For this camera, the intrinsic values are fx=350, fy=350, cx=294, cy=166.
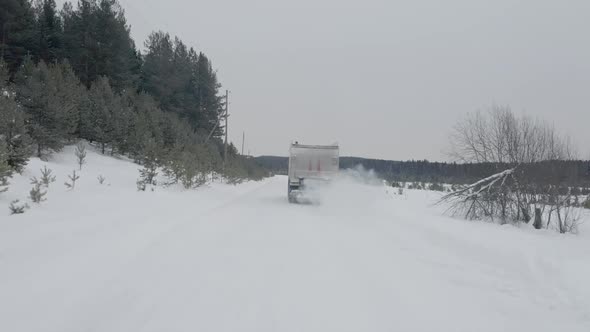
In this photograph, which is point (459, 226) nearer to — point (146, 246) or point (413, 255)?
point (413, 255)

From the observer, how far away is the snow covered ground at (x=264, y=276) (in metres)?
3.61

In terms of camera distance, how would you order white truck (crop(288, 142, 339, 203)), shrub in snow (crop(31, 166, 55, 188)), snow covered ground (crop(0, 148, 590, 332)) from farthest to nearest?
white truck (crop(288, 142, 339, 203)), shrub in snow (crop(31, 166, 55, 188)), snow covered ground (crop(0, 148, 590, 332))

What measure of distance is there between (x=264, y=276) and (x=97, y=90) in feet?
79.1

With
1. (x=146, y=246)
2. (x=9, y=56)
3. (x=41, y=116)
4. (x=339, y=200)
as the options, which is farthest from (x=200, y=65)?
(x=146, y=246)

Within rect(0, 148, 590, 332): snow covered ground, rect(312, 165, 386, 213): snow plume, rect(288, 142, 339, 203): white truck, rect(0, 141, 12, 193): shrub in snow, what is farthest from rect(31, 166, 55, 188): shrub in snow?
rect(288, 142, 339, 203): white truck

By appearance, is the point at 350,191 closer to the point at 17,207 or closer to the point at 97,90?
the point at 17,207

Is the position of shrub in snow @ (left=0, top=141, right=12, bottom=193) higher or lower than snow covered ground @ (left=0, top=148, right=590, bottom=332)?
higher

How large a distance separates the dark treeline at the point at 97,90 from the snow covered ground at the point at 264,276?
3954 millimetres

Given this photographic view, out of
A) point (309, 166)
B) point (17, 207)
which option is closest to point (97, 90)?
point (309, 166)

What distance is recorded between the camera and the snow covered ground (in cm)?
361

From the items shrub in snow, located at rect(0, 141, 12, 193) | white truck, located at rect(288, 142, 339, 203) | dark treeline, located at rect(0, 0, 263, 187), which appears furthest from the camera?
white truck, located at rect(288, 142, 339, 203)

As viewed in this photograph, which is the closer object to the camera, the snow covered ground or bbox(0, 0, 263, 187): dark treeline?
the snow covered ground

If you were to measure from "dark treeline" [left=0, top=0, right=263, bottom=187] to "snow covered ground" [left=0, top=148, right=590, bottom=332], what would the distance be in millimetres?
3954

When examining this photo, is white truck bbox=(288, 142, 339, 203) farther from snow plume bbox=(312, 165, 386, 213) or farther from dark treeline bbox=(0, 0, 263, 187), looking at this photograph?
dark treeline bbox=(0, 0, 263, 187)
